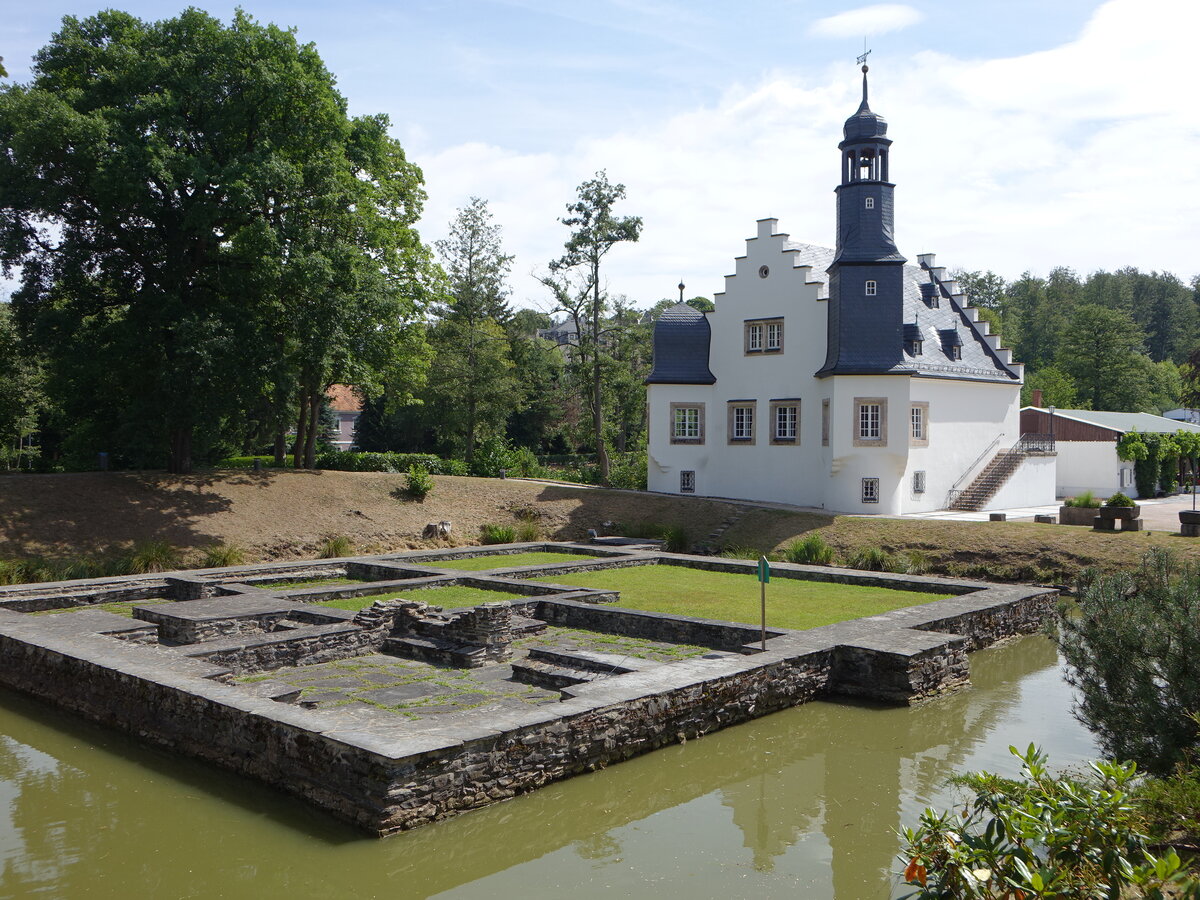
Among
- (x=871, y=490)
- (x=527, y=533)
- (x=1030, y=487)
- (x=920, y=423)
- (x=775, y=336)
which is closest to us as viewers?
(x=527, y=533)

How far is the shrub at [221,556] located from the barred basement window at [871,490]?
60.4 feet

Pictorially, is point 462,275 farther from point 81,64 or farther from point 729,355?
point 81,64

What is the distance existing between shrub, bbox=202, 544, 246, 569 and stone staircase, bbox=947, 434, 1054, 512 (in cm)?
2254

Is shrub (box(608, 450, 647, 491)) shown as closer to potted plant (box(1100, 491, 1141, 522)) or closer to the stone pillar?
potted plant (box(1100, 491, 1141, 522))

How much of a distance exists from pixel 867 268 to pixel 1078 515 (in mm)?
9686

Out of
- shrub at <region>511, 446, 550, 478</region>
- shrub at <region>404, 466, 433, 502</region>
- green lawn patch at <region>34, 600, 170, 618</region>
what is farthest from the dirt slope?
shrub at <region>511, 446, 550, 478</region>

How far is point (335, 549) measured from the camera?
25406mm

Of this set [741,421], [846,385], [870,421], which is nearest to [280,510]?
[741,421]

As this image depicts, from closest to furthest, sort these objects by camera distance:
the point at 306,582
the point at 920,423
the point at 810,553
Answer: the point at 306,582, the point at 810,553, the point at 920,423

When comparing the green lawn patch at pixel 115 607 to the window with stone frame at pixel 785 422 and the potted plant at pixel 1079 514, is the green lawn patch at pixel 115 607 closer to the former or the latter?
the window with stone frame at pixel 785 422

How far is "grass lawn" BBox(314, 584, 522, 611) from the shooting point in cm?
1759

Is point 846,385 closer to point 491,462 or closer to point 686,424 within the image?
point 686,424

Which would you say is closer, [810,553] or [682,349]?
[810,553]

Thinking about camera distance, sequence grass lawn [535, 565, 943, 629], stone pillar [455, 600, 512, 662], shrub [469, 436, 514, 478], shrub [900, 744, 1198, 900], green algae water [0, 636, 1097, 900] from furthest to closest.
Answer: shrub [469, 436, 514, 478] < grass lawn [535, 565, 943, 629] < stone pillar [455, 600, 512, 662] < green algae water [0, 636, 1097, 900] < shrub [900, 744, 1198, 900]
